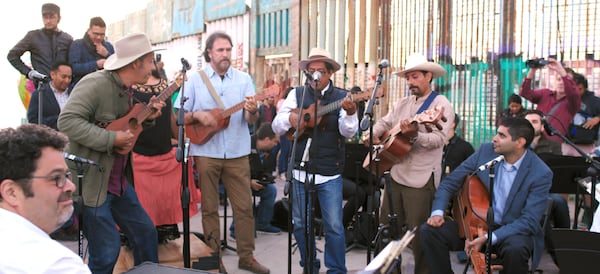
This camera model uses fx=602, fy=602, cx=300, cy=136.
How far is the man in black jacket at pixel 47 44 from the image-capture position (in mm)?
7074

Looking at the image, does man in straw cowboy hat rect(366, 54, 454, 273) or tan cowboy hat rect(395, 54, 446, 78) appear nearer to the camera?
man in straw cowboy hat rect(366, 54, 454, 273)

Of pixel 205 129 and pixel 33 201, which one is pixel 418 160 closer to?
pixel 205 129

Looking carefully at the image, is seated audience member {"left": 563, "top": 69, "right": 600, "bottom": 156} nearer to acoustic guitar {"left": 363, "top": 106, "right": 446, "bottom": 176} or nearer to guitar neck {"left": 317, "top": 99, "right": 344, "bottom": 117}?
acoustic guitar {"left": 363, "top": 106, "right": 446, "bottom": 176}

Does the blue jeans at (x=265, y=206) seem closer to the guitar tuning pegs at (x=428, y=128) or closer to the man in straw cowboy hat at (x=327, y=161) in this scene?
the man in straw cowboy hat at (x=327, y=161)

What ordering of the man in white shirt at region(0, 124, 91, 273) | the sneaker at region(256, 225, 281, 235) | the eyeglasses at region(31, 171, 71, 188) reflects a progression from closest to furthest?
the man in white shirt at region(0, 124, 91, 273) < the eyeglasses at region(31, 171, 71, 188) < the sneaker at region(256, 225, 281, 235)

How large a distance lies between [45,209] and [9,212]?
20cm

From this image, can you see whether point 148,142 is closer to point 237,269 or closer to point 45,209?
point 237,269

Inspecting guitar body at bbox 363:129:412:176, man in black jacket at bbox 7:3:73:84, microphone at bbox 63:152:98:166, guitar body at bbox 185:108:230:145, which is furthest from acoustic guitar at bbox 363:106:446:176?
man in black jacket at bbox 7:3:73:84

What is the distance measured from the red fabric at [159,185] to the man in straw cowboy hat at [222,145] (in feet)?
2.00

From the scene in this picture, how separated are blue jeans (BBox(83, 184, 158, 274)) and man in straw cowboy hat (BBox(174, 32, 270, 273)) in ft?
3.32

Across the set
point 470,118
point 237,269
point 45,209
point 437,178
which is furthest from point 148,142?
point 470,118

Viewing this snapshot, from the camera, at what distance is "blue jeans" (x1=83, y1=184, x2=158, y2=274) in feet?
13.2

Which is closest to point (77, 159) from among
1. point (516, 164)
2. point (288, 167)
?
point (288, 167)

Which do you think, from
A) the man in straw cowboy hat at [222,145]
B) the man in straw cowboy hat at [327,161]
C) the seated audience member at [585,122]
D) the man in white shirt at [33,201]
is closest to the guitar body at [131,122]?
the man in straw cowboy hat at [222,145]
